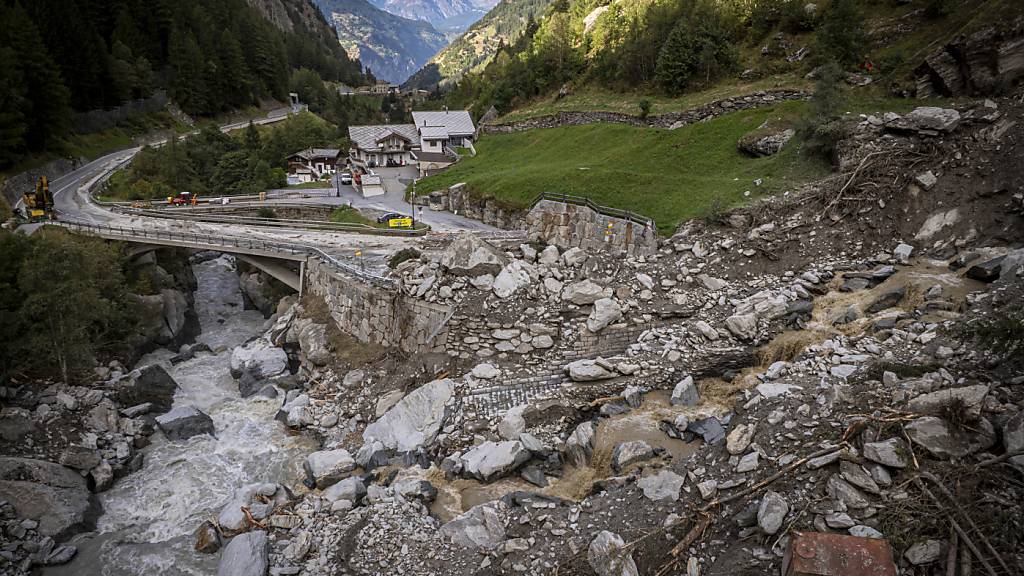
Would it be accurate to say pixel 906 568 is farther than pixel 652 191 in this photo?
No

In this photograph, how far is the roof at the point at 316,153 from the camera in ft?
227

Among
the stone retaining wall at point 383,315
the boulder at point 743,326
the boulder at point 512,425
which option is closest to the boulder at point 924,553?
the boulder at point 512,425

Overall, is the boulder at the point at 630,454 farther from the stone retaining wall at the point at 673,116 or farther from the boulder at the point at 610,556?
the stone retaining wall at the point at 673,116

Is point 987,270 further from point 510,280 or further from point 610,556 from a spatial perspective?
point 510,280

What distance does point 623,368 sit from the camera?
68.1ft

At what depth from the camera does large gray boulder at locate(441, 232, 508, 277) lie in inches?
984

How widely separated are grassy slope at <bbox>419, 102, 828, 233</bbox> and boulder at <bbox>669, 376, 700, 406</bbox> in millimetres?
11985

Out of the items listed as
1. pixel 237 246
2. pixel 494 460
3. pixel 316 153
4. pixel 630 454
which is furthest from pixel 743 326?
pixel 316 153

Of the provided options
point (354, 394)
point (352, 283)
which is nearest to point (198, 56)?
point (352, 283)

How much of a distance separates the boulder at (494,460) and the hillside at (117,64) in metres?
53.7

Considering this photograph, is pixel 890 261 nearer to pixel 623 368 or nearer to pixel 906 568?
pixel 623 368

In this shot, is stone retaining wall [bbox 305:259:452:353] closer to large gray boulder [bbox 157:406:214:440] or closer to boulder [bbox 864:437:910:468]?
large gray boulder [bbox 157:406:214:440]

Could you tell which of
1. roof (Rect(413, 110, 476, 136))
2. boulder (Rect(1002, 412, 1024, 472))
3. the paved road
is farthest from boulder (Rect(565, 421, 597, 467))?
roof (Rect(413, 110, 476, 136))

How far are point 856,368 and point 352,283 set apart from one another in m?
23.0
